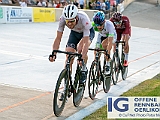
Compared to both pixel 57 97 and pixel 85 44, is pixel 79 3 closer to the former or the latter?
pixel 85 44

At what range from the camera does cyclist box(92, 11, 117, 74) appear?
23.5 feet

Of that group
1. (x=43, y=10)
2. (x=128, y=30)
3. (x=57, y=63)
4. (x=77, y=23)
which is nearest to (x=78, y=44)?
(x=77, y=23)

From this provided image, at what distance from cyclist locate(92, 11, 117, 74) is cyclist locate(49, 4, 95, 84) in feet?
0.85

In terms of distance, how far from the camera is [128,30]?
30.3 feet

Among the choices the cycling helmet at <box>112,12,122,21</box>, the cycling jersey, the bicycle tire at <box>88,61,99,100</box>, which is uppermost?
the cycling helmet at <box>112,12,122,21</box>

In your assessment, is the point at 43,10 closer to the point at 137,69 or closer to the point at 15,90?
the point at 137,69

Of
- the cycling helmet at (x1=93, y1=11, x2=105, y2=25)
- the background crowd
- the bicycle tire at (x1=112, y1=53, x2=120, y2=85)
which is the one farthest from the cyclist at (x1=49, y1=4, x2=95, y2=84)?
the background crowd

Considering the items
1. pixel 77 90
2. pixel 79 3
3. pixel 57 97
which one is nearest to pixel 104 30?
pixel 77 90

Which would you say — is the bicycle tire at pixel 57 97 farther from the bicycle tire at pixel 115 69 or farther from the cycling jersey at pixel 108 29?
the bicycle tire at pixel 115 69

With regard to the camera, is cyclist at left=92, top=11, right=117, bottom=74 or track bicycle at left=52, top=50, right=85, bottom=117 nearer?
track bicycle at left=52, top=50, right=85, bottom=117

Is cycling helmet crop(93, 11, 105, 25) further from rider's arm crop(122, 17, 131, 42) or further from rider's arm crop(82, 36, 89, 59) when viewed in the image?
rider's arm crop(122, 17, 131, 42)

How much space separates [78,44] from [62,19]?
75cm

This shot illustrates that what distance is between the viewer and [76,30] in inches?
268

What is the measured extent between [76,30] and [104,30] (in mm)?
1157
